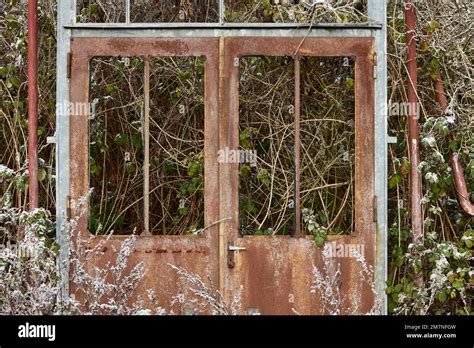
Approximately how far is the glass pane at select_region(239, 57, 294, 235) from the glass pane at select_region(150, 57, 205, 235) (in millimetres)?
399

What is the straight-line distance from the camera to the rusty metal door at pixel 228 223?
5.85 m

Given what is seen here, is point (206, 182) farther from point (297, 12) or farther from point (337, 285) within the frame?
point (297, 12)

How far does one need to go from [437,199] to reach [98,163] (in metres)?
2.72

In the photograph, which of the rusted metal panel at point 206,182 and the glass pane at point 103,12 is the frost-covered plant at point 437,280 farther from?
the glass pane at point 103,12

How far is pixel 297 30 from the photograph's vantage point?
5922 millimetres

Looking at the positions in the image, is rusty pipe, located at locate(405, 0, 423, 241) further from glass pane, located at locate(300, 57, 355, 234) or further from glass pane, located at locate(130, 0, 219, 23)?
glass pane, located at locate(130, 0, 219, 23)

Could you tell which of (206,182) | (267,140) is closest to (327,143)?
(267,140)

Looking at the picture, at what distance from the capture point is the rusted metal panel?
5855 millimetres

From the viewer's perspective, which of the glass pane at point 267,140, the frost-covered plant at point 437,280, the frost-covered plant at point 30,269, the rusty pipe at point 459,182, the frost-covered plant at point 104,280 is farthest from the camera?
the glass pane at point 267,140

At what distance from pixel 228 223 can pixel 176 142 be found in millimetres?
1337

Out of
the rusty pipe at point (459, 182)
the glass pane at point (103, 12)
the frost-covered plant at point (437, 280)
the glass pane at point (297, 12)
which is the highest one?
the glass pane at point (103, 12)

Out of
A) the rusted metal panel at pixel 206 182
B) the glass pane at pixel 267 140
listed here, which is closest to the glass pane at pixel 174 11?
the glass pane at pixel 267 140
